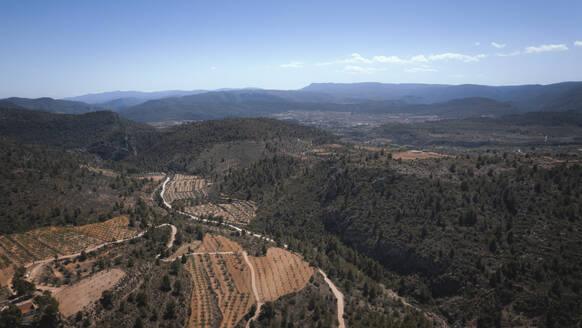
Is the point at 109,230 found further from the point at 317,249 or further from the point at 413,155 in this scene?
the point at 413,155

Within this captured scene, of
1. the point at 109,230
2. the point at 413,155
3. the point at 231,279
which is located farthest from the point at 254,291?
the point at 413,155

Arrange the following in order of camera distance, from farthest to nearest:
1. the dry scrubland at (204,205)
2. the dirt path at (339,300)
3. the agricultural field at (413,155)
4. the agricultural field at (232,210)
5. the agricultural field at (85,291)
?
the agricultural field at (413,155) < the dry scrubland at (204,205) < the agricultural field at (232,210) < the dirt path at (339,300) < the agricultural field at (85,291)

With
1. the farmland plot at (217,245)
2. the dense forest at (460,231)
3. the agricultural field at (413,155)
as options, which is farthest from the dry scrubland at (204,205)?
the agricultural field at (413,155)

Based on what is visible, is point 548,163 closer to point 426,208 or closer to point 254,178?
point 426,208

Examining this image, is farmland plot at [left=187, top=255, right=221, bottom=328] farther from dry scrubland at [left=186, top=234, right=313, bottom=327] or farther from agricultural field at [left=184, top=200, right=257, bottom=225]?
agricultural field at [left=184, top=200, right=257, bottom=225]

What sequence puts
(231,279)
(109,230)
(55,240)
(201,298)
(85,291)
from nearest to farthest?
(85,291), (201,298), (231,279), (55,240), (109,230)

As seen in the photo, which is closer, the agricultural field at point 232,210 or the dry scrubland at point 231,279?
the dry scrubland at point 231,279

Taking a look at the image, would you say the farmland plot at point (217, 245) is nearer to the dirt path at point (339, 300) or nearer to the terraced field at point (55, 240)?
the terraced field at point (55, 240)
